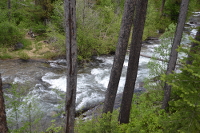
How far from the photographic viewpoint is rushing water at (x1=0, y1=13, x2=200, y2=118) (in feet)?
34.8

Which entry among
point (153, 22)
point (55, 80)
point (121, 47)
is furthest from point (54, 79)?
point (153, 22)

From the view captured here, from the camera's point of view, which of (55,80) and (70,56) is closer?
(70,56)

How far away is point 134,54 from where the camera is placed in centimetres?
585

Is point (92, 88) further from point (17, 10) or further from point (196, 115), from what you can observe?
point (17, 10)

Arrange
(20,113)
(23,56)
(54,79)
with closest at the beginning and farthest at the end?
1. (20,113)
2. (54,79)
3. (23,56)

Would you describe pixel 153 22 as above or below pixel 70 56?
above

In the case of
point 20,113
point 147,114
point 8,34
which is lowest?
point 147,114

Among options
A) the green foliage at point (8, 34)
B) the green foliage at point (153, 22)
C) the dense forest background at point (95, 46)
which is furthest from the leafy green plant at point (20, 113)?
the green foliage at point (153, 22)

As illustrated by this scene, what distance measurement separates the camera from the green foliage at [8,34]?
1599 centimetres

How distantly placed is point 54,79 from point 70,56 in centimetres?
924

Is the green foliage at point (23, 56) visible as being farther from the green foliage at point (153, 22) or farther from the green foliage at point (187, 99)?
the green foliage at point (153, 22)

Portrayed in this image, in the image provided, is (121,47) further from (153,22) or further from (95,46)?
(153,22)

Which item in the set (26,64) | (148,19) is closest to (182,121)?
(26,64)

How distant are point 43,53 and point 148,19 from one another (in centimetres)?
1660
